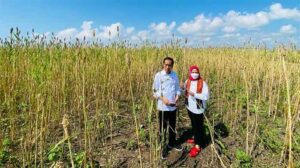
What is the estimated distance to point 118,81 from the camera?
291 inches

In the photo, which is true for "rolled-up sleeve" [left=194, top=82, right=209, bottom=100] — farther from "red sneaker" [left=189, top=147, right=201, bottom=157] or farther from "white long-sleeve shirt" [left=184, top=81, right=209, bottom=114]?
"red sneaker" [left=189, top=147, right=201, bottom=157]

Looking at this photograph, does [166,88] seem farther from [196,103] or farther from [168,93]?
[196,103]

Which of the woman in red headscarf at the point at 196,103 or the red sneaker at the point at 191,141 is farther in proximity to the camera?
the red sneaker at the point at 191,141

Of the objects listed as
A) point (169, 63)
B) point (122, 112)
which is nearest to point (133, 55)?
point (122, 112)

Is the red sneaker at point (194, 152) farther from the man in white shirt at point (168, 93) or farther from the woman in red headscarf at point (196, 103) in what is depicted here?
the man in white shirt at point (168, 93)

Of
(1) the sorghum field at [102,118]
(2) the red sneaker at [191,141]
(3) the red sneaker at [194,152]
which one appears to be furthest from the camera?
(2) the red sneaker at [191,141]

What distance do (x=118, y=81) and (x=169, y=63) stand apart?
272 centimetres

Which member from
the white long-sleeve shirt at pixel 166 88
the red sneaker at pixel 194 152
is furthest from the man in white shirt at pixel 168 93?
the red sneaker at pixel 194 152

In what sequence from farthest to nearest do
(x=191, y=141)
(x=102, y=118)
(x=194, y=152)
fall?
(x=102, y=118)
(x=191, y=141)
(x=194, y=152)

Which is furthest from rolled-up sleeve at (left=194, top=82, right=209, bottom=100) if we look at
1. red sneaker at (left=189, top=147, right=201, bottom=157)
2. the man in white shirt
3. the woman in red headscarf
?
red sneaker at (left=189, top=147, right=201, bottom=157)

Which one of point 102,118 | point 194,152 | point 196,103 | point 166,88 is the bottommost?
point 194,152

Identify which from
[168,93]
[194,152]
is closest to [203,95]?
[168,93]

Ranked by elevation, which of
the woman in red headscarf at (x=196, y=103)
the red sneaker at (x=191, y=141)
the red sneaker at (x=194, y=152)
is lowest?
the red sneaker at (x=194, y=152)

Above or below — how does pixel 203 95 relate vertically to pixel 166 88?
below
